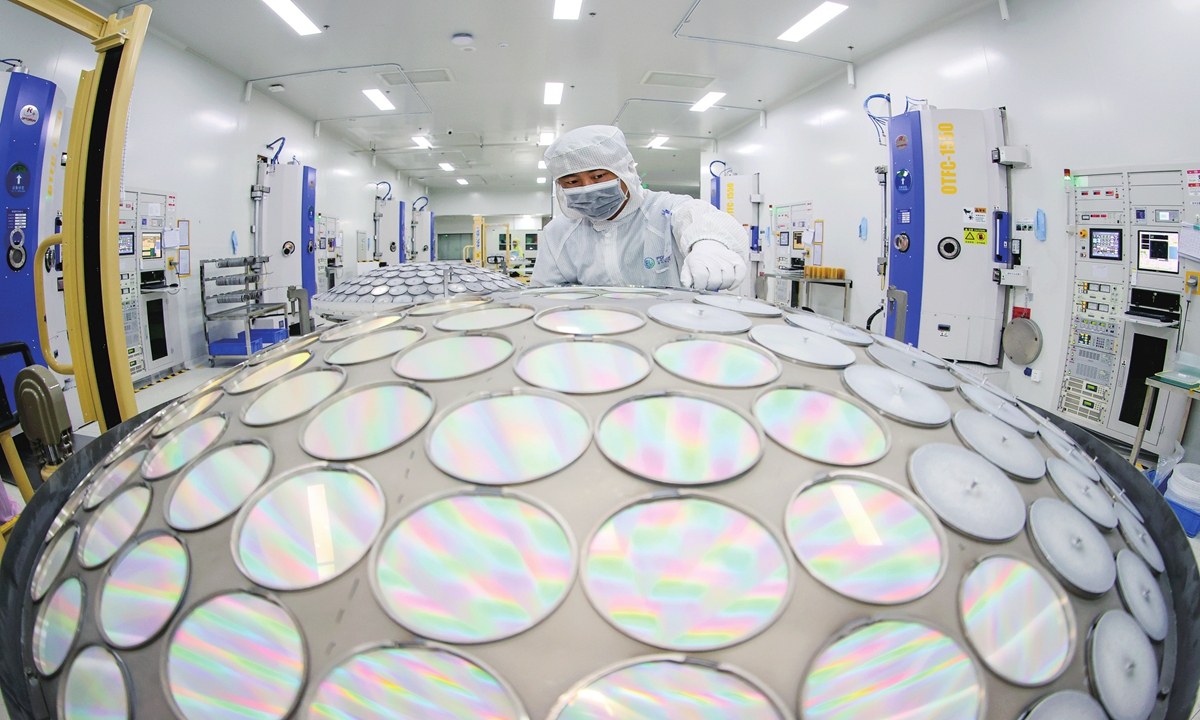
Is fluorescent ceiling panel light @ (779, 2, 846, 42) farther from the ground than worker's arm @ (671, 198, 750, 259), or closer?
farther from the ground

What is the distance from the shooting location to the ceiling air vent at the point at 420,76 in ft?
21.2

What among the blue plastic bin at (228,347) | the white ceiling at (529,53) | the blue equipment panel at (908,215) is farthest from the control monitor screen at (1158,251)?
the blue plastic bin at (228,347)

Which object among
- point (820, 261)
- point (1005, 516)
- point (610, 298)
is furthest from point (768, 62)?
point (1005, 516)

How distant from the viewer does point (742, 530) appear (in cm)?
55

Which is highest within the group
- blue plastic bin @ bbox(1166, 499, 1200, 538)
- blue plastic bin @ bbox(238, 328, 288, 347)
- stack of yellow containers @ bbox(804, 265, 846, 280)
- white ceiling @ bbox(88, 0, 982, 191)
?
white ceiling @ bbox(88, 0, 982, 191)

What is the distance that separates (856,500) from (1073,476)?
1.48ft

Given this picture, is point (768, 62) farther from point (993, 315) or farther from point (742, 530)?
point (742, 530)

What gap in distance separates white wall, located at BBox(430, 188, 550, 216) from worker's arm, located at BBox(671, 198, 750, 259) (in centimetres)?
1678

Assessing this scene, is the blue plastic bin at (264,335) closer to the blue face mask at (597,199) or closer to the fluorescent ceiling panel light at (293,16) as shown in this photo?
the fluorescent ceiling panel light at (293,16)

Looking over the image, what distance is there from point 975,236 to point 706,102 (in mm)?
4889

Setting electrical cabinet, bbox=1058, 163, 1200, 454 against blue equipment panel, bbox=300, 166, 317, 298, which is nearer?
electrical cabinet, bbox=1058, 163, 1200, 454

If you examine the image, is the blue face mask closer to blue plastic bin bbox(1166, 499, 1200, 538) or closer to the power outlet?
blue plastic bin bbox(1166, 499, 1200, 538)

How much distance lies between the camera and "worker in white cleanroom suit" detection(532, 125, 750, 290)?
2.02 metres

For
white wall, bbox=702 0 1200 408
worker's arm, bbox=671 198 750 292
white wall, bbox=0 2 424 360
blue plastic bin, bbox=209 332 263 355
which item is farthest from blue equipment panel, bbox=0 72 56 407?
white wall, bbox=702 0 1200 408
